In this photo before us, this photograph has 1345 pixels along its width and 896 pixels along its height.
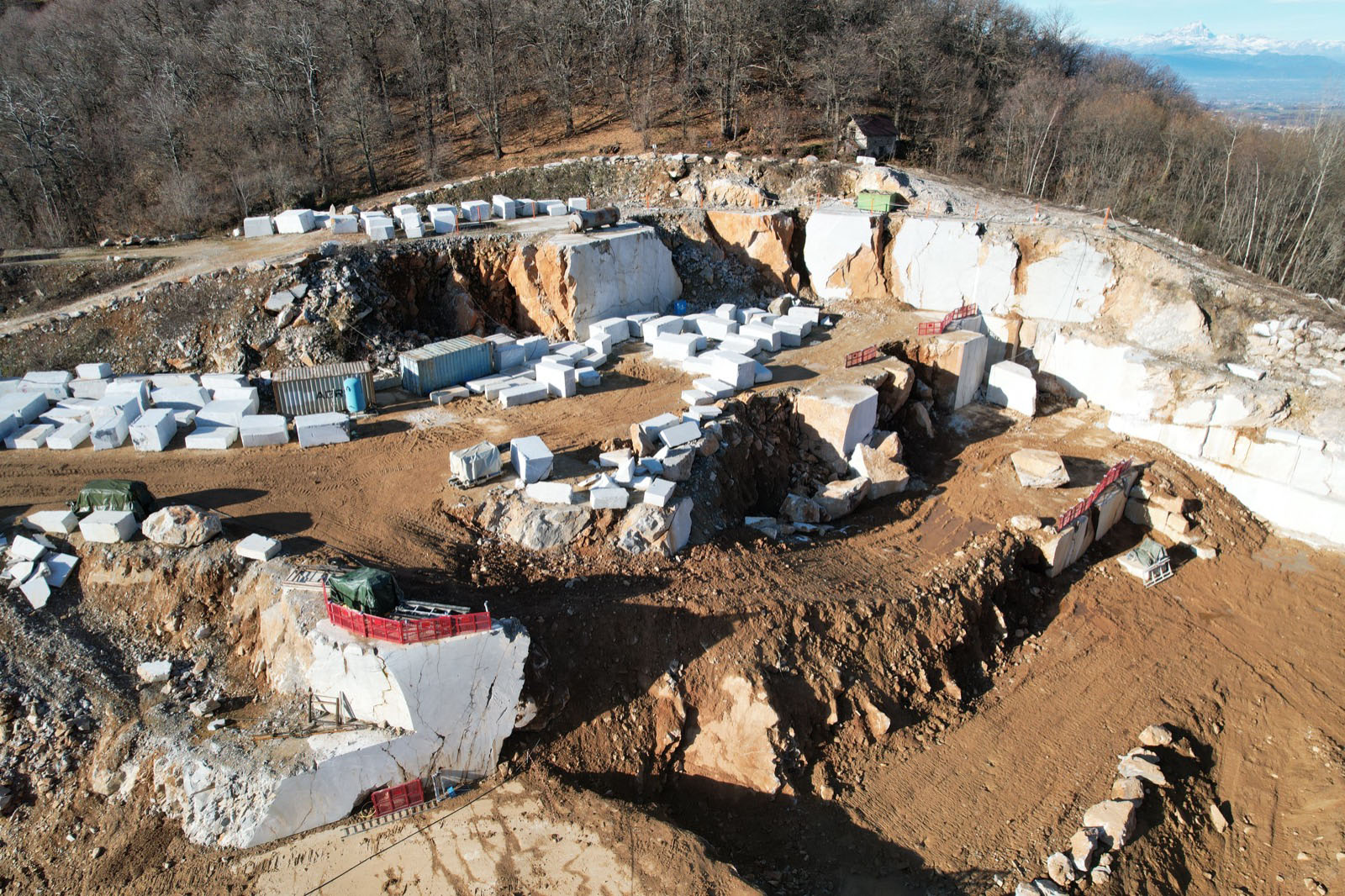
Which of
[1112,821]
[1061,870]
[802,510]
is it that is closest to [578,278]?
[802,510]

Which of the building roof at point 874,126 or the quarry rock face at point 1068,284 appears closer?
the quarry rock face at point 1068,284

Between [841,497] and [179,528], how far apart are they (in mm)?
11866

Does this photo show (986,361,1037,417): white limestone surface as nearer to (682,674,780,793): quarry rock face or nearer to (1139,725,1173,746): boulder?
(1139,725,1173,746): boulder

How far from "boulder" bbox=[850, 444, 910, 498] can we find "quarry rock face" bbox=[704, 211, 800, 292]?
8.51m

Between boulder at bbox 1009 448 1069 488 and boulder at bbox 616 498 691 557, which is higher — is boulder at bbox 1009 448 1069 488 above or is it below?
below

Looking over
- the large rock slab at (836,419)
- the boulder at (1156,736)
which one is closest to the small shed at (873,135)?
the large rock slab at (836,419)

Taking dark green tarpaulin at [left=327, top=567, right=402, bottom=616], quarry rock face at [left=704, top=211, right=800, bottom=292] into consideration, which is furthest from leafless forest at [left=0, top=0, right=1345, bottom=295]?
dark green tarpaulin at [left=327, top=567, right=402, bottom=616]

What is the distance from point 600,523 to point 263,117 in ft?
84.1

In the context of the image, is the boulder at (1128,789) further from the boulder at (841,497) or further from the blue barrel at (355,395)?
the blue barrel at (355,395)

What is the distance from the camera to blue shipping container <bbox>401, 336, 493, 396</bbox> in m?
17.5

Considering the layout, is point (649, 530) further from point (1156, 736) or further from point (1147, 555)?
point (1147, 555)

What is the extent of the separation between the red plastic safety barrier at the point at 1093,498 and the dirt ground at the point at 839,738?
0.56 m

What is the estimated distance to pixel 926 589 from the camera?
44.5 ft

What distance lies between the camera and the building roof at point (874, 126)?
98.4ft
